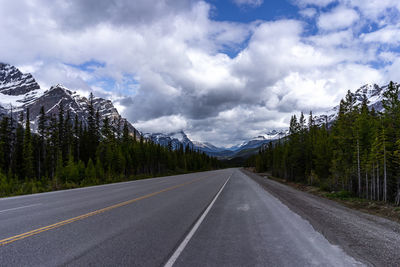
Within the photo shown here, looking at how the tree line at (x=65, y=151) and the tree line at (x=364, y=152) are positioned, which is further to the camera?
the tree line at (x=65, y=151)

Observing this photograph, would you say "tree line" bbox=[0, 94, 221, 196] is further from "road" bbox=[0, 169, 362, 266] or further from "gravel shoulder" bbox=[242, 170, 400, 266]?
"gravel shoulder" bbox=[242, 170, 400, 266]

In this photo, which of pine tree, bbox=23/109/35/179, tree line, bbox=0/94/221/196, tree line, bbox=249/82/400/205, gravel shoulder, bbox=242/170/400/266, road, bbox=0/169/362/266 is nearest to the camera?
road, bbox=0/169/362/266

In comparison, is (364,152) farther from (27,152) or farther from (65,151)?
(65,151)

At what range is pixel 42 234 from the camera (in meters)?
6.08

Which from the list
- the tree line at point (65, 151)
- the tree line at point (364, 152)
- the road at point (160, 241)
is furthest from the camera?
the tree line at point (65, 151)

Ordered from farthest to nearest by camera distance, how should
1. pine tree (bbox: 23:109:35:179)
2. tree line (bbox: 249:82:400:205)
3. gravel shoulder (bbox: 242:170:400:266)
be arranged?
pine tree (bbox: 23:109:35:179) < tree line (bbox: 249:82:400:205) < gravel shoulder (bbox: 242:170:400:266)

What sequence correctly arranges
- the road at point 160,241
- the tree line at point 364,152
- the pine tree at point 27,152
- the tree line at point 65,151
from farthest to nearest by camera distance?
the pine tree at point 27,152 < the tree line at point 65,151 < the tree line at point 364,152 < the road at point 160,241

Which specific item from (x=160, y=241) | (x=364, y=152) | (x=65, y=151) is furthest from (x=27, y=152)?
(x=364, y=152)

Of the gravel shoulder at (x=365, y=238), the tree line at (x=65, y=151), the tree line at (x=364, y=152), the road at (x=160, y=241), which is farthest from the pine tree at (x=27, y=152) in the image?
the gravel shoulder at (x=365, y=238)

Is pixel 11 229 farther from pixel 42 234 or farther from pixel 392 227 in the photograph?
pixel 392 227

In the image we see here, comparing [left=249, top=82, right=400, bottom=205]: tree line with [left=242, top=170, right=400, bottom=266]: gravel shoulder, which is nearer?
[left=242, top=170, right=400, bottom=266]: gravel shoulder

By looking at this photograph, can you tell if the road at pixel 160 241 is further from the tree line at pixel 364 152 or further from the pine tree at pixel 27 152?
the pine tree at pixel 27 152

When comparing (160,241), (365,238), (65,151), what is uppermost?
(65,151)

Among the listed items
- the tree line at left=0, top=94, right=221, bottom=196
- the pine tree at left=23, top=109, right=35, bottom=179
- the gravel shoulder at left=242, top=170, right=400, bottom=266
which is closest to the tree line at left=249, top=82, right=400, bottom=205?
the gravel shoulder at left=242, top=170, right=400, bottom=266
